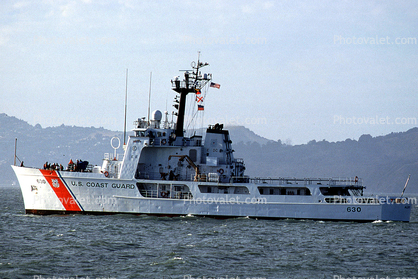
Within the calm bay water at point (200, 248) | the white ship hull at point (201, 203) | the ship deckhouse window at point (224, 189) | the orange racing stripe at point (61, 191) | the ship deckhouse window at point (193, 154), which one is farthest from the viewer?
the ship deckhouse window at point (193, 154)

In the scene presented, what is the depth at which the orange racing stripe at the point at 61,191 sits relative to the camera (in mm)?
34219

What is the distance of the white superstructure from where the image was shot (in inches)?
1314

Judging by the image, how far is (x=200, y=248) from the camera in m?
24.0

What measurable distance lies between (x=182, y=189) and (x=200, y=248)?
10677 millimetres

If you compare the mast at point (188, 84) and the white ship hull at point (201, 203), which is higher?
the mast at point (188, 84)

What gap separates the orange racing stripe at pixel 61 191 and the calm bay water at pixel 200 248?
52.0 inches

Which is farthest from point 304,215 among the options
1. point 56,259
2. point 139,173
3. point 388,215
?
point 56,259

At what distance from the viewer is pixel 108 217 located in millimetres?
Result: 33094

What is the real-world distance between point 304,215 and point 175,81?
14712 millimetres

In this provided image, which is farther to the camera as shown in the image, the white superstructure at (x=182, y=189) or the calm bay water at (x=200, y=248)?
the white superstructure at (x=182, y=189)

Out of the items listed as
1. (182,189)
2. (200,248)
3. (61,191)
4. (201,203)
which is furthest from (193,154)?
(200,248)

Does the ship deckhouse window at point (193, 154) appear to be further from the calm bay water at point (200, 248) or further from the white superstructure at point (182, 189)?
the calm bay water at point (200, 248)

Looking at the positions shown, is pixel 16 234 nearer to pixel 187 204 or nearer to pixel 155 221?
pixel 155 221

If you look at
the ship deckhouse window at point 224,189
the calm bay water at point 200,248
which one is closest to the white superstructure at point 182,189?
the ship deckhouse window at point 224,189
